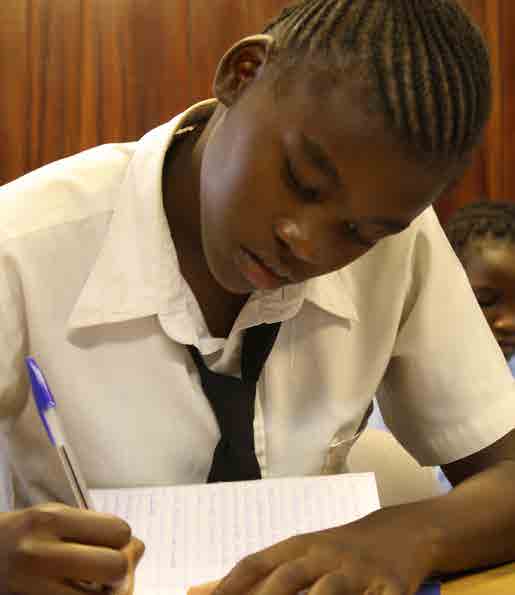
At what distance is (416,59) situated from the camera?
67cm

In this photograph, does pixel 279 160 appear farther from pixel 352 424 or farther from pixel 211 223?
pixel 352 424

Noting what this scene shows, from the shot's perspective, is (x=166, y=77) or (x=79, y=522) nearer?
(x=79, y=522)

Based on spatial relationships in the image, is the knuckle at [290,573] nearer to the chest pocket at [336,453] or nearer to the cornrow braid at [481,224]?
the chest pocket at [336,453]

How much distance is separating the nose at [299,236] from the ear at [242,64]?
0.13 m

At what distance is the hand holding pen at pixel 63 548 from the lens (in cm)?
59

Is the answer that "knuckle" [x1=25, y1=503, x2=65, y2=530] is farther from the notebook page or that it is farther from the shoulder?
the shoulder

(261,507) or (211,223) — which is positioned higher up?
(211,223)

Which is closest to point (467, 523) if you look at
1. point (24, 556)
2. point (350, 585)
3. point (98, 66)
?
point (350, 585)

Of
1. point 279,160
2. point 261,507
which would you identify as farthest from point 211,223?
point 261,507

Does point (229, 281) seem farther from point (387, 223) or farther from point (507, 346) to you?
point (507, 346)

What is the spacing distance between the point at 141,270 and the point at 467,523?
37 cm

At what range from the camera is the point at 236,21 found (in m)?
1.95

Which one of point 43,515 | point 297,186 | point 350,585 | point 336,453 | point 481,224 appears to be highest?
point 297,186

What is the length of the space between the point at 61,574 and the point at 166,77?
4.83 ft
